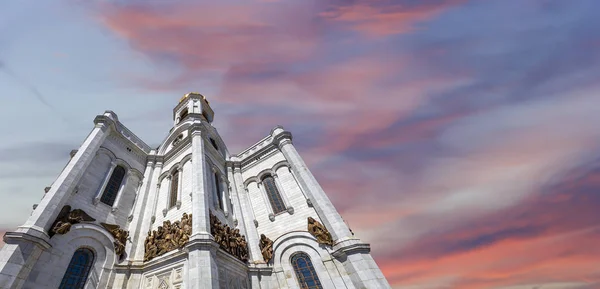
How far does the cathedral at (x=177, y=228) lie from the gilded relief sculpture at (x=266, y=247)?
0.08 meters

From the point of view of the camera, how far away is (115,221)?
1386 centimetres

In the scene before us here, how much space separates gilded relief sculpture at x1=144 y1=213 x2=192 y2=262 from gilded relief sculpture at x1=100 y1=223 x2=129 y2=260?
1129 mm

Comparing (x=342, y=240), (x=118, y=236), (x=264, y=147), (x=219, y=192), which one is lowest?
(x=342, y=240)

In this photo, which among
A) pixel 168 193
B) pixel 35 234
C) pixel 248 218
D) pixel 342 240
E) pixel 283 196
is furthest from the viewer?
pixel 283 196

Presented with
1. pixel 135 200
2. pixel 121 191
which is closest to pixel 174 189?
pixel 135 200

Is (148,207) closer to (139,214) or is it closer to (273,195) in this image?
(139,214)

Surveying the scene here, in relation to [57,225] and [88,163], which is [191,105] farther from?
[57,225]

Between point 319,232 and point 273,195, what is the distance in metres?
5.77

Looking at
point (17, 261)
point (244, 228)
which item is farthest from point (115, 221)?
point (244, 228)

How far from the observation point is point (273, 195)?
18703mm

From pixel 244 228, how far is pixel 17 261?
34.2 feet

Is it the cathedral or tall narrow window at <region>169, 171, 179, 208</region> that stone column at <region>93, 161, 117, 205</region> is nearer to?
the cathedral

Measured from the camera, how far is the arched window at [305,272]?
13.2 metres

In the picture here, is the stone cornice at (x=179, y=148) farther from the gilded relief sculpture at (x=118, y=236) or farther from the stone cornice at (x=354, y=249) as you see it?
the stone cornice at (x=354, y=249)
